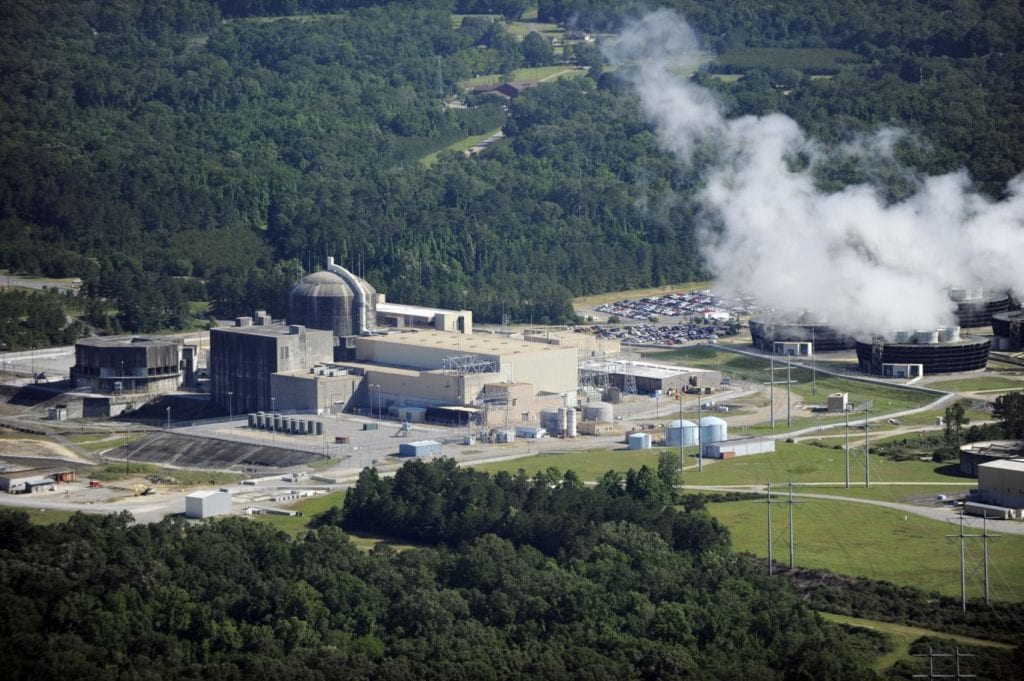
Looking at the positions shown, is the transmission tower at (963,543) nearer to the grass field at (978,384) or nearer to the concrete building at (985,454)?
the concrete building at (985,454)

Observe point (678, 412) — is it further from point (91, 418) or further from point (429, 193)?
point (429, 193)

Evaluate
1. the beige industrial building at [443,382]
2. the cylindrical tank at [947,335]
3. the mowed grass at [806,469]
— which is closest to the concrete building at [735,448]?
the mowed grass at [806,469]

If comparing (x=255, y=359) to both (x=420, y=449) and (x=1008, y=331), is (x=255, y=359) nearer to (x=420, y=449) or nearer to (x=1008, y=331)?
(x=420, y=449)

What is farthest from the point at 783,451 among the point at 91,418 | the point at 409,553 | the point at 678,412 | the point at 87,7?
the point at 87,7

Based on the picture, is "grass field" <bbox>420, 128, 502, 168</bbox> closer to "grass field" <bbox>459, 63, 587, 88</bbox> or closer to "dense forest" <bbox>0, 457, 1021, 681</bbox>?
"grass field" <bbox>459, 63, 587, 88</bbox>

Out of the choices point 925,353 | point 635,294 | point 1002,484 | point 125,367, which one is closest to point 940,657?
point 1002,484

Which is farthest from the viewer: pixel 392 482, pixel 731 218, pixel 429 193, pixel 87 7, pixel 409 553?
pixel 87 7
